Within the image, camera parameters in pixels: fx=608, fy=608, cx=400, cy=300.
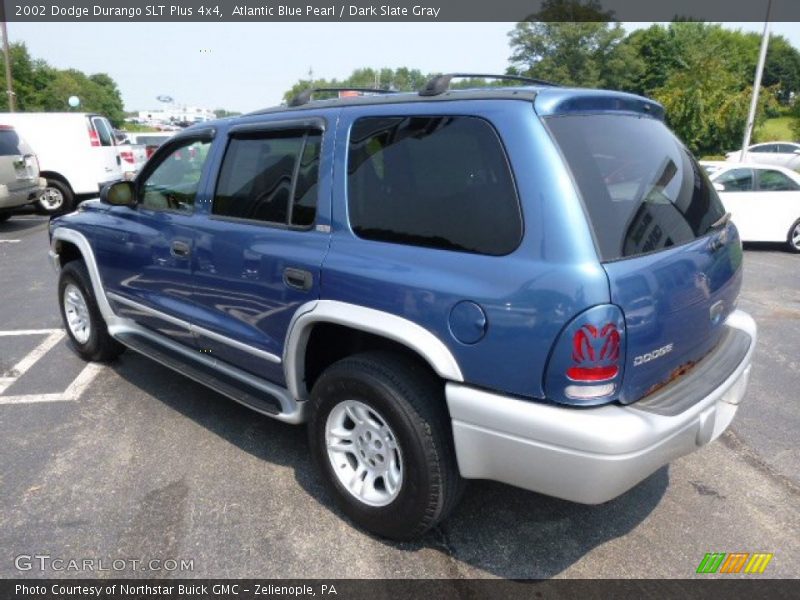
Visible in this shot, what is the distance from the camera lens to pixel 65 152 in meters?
12.5

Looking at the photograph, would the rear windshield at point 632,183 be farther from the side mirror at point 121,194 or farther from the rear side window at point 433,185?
the side mirror at point 121,194

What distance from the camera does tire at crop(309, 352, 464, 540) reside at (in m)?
2.38

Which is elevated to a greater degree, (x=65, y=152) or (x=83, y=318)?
(x=65, y=152)

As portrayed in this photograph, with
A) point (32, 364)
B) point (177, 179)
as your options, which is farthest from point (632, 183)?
point (32, 364)

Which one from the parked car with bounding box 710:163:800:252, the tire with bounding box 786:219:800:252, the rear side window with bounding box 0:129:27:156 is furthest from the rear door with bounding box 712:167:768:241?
the rear side window with bounding box 0:129:27:156

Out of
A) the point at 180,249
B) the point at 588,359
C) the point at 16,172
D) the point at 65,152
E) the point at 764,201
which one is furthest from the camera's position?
the point at 65,152

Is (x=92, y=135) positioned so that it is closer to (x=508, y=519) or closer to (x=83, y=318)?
(x=83, y=318)

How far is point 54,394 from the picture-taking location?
4.16m

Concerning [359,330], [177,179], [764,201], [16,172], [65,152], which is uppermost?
[177,179]

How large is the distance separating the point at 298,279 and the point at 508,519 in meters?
1.48

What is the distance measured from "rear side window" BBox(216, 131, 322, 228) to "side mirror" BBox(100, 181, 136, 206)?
0.93 meters

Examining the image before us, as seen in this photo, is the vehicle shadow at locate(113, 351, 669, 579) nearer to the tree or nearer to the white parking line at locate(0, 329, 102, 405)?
the white parking line at locate(0, 329, 102, 405)

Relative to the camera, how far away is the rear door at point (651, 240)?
2.14 metres

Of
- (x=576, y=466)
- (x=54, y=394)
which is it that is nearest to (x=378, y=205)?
(x=576, y=466)
